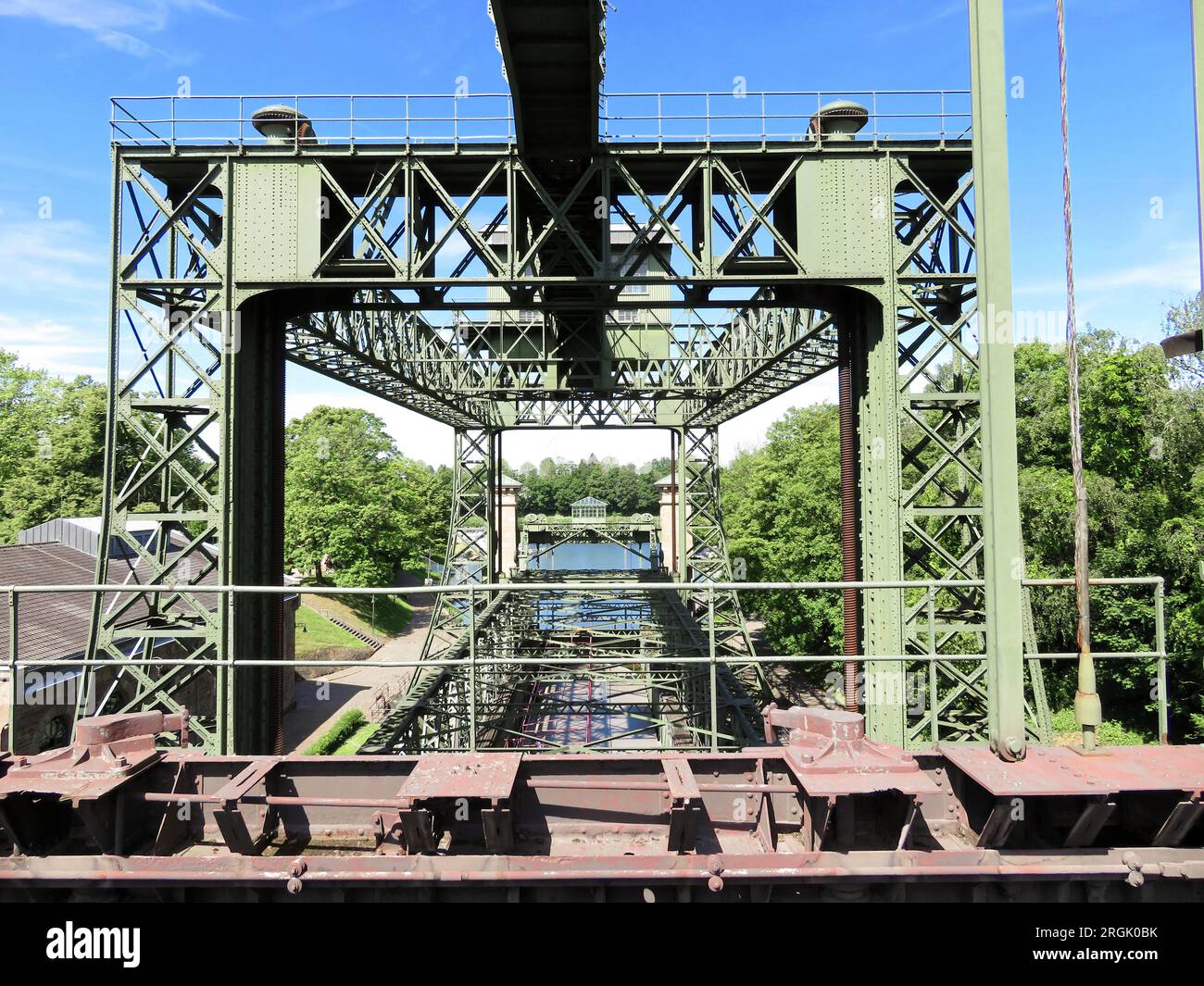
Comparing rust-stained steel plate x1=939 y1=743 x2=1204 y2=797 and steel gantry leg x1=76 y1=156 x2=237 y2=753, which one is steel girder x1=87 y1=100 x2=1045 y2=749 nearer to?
steel gantry leg x1=76 y1=156 x2=237 y2=753

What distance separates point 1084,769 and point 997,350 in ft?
8.50

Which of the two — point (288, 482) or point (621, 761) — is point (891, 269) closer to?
point (621, 761)

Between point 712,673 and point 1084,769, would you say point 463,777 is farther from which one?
point 1084,769

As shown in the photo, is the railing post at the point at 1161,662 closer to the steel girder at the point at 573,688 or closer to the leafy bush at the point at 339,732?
the steel girder at the point at 573,688

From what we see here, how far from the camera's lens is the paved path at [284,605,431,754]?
23.4 m

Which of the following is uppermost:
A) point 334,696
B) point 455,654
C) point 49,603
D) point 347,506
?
point 347,506

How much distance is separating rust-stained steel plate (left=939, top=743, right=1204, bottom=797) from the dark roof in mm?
10121

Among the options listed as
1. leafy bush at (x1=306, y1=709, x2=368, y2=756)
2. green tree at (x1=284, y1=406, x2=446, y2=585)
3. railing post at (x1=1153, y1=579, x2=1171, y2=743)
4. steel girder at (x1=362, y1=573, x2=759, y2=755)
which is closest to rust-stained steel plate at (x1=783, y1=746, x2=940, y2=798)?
railing post at (x1=1153, y1=579, x2=1171, y2=743)

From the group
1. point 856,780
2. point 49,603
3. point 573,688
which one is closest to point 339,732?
point 49,603

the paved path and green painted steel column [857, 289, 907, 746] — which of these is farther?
the paved path

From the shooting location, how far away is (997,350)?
4.16 m

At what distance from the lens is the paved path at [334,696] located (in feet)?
76.9

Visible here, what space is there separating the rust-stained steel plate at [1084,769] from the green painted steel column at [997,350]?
0.25 meters
